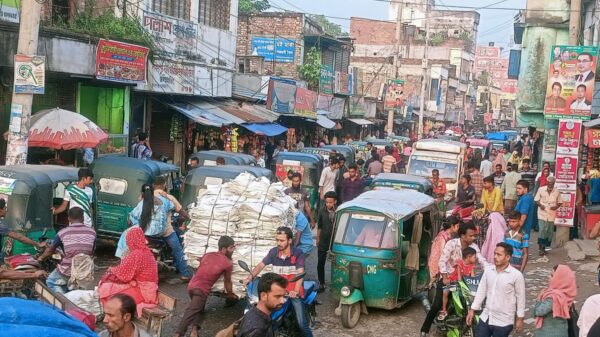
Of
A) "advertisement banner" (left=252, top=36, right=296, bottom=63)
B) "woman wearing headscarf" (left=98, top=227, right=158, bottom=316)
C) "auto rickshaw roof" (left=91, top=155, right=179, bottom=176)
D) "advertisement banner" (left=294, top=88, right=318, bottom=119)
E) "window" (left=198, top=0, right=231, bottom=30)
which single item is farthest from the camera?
"advertisement banner" (left=252, top=36, right=296, bottom=63)

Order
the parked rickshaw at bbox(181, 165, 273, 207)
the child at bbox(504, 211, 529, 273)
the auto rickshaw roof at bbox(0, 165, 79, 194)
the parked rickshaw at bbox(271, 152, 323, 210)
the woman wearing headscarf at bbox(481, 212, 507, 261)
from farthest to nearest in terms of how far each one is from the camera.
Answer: the parked rickshaw at bbox(271, 152, 323, 210) < the parked rickshaw at bbox(181, 165, 273, 207) < the woman wearing headscarf at bbox(481, 212, 507, 261) < the child at bbox(504, 211, 529, 273) < the auto rickshaw roof at bbox(0, 165, 79, 194)

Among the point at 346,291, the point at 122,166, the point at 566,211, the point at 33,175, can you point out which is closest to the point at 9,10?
the point at 122,166

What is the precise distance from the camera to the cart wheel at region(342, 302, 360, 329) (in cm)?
965

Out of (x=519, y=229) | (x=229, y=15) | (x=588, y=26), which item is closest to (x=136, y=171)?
(x=519, y=229)

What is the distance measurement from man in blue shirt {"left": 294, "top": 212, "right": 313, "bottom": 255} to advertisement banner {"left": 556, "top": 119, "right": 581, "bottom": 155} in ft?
26.8

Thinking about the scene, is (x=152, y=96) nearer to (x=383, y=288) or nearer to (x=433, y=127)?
(x=383, y=288)

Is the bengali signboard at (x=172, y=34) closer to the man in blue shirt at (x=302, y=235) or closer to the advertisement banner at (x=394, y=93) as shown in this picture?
the man in blue shirt at (x=302, y=235)

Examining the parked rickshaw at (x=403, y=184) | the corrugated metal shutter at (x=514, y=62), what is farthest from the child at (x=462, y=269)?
the corrugated metal shutter at (x=514, y=62)

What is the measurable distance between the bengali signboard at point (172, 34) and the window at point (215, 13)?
2.60 ft

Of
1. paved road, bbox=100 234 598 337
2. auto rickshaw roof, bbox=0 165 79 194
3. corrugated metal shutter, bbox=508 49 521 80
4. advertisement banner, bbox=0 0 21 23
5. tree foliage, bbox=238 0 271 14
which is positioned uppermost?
tree foliage, bbox=238 0 271 14

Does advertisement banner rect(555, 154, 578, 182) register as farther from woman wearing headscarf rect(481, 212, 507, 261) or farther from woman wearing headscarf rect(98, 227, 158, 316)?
woman wearing headscarf rect(98, 227, 158, 316)

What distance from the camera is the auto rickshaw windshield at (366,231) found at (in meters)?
10.1

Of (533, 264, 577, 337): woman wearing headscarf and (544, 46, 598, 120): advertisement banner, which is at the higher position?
(544, 46, 598, 120): advertisement banner

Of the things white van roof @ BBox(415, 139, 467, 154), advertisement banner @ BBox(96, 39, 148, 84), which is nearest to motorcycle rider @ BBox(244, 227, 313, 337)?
advertisement banner @ BBox(96, 39, 148, 84)
